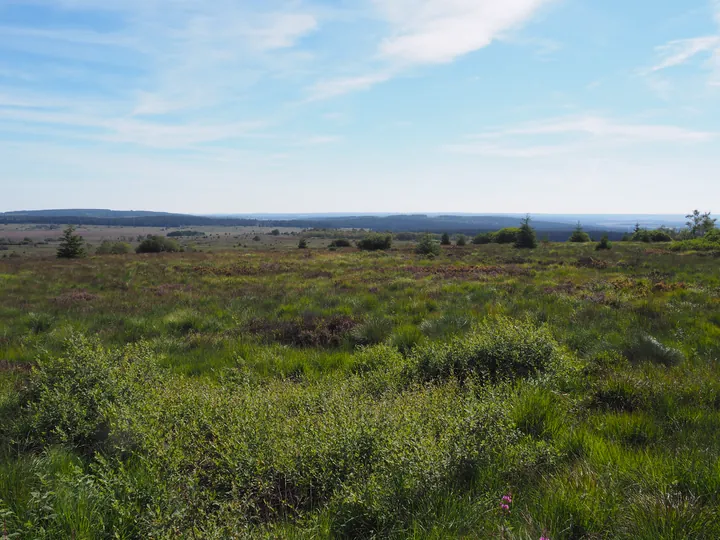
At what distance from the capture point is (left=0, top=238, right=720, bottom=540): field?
9.66 feet

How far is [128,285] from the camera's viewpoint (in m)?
17.5

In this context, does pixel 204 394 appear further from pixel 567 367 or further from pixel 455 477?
pixel 567 367

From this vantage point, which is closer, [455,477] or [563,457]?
[455,477]

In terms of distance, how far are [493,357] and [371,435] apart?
10.8 ft

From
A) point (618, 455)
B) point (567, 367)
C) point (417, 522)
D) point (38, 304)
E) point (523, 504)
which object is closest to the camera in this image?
point (417, 522)

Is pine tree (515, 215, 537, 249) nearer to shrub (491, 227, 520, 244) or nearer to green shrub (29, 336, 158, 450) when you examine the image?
shrub (491, 227, 520, 244)

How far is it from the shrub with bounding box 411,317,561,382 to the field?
36mm

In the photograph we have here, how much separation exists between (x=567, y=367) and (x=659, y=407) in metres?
1.21

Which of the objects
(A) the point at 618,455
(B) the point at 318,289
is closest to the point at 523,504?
(A) the point at 618,455

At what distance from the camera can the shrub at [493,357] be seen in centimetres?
598

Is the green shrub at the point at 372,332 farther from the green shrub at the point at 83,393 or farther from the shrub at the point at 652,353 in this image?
the shrub at the point at 652,353

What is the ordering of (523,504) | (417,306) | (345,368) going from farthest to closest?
(417,306) → (345,368) → (523,504)

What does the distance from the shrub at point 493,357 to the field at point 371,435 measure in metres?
0.04

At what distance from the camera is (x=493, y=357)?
6246mm
